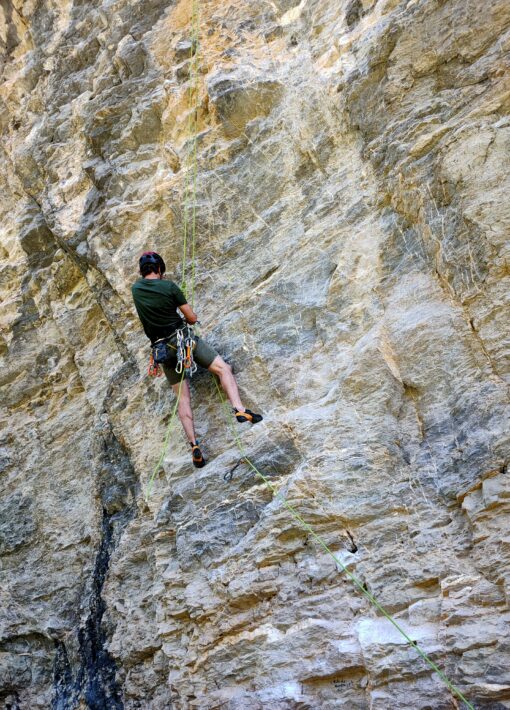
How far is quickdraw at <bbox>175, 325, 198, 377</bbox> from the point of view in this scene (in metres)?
6.20

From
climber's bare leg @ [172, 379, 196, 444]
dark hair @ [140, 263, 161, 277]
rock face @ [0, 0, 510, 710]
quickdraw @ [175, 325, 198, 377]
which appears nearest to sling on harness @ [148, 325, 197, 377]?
quickdraw @ [175, 325, 198, 377]

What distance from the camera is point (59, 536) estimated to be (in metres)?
7.45

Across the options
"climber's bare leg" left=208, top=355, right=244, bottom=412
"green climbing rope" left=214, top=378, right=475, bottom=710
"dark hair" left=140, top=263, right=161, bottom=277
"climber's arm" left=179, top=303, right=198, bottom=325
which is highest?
"dark hair" left=140, top=263, right=161, bottom=277

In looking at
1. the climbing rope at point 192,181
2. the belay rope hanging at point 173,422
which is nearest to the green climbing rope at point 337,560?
the belay rope hanging at point 173,422

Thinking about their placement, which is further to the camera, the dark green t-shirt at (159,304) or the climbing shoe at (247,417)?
the dark green t-shirt at (159,304)

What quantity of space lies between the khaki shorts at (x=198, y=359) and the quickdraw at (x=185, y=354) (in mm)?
48

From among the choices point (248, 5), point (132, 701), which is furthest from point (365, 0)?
point (132, 701)

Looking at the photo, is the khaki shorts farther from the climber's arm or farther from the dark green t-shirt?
the dark green t-shirt

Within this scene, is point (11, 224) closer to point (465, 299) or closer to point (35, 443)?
point (35, 443)

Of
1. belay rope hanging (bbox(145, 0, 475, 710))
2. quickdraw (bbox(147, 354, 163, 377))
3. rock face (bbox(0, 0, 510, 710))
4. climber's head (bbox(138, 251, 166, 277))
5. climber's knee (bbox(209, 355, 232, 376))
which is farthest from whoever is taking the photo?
climber's head (bbox(138, 251, 166, 277))

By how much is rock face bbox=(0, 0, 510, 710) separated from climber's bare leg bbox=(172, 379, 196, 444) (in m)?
0.15

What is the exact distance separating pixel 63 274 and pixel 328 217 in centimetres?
398

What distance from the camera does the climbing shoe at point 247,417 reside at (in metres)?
5.78

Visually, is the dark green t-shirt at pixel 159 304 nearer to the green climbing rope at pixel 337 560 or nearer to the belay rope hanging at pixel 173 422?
the belay rope hanging at pixel 173 422
